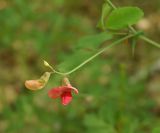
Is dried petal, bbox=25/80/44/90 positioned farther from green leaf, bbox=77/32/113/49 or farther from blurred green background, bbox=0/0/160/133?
green leaf, bbox=77/32/113/49

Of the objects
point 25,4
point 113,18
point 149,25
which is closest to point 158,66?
point 149,25

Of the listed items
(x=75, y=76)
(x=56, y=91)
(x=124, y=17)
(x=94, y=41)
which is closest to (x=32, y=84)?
(x=56, y=91)

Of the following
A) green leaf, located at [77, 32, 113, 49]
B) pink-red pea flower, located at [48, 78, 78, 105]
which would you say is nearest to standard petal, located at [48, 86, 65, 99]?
pink-red pea flower, located at [48, 78, 78, 105]

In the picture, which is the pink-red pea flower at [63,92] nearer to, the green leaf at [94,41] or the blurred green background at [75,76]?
the blurred green background at [75,76]

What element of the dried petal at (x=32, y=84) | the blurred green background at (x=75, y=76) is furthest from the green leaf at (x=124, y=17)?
the dried petal at (x=32, y=84)

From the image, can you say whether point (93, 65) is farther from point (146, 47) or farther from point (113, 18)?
point (113, 18)

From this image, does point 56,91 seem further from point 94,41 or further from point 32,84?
point 94,41

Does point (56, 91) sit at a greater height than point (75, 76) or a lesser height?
Answer: lesser
